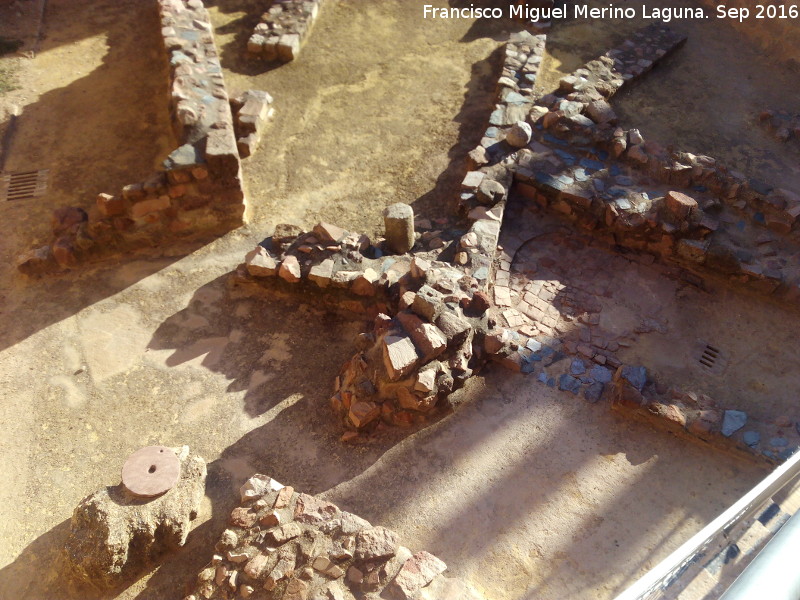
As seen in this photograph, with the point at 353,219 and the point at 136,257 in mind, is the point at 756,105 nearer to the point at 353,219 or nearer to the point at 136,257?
the point at 353,219

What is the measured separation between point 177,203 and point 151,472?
12.0 ft

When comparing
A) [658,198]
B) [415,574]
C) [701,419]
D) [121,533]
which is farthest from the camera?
[658,198]

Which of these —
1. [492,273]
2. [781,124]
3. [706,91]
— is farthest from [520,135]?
[781,124]

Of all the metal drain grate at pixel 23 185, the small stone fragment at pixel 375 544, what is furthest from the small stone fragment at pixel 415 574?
the metal drain grate at pixel 23 185

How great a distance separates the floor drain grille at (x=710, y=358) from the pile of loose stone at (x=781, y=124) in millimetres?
4574

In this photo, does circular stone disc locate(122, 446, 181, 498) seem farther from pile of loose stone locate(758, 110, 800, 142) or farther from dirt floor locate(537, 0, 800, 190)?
pile of loose stone locate(758, 110, 800, 142)

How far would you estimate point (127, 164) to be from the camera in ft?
28.3

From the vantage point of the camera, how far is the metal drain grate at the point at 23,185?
26.9ft

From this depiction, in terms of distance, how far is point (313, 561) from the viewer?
15.1 feet

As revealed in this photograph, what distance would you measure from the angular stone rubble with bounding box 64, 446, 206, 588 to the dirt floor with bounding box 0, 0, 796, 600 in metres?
0.18

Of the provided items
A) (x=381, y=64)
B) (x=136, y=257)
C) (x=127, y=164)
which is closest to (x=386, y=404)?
(x=136, y=257)

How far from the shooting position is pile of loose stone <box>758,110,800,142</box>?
9.13 meters

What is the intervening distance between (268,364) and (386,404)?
1.46 meters

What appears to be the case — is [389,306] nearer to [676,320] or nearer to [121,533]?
[676,320]
